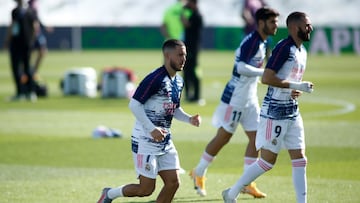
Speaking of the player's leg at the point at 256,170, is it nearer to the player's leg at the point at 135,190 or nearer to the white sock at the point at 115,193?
the player's leg at the point at 135,190

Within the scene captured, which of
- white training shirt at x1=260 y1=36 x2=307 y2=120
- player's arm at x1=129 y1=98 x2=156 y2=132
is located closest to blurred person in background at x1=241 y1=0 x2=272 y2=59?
white training shirt at x1=260 y1=36 x2=307 y2=120

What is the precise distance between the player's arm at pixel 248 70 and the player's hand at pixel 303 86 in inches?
46.5

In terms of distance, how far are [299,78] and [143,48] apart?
150 ft

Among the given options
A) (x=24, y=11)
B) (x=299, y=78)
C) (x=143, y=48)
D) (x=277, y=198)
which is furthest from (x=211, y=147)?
(x=143, y=48)

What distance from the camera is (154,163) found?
1024 cm

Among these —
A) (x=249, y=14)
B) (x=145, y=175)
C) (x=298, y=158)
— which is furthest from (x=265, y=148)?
(x=249, y=14)

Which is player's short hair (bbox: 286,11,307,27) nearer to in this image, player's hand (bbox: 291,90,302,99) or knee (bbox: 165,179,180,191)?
player's hand (bbox: 291,90,302,99)

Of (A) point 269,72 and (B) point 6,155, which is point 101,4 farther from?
(A) point 269,72

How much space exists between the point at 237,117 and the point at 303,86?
2.40m

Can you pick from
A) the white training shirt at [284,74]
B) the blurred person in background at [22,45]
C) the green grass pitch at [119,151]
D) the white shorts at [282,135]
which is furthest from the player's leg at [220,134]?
the blurred person in background at [22,45]

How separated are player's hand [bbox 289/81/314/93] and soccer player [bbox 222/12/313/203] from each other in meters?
0.01

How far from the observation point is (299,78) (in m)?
10.8

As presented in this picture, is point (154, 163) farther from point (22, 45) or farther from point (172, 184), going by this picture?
point (22, 45)

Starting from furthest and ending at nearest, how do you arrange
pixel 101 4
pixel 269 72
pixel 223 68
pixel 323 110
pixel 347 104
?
pixel 101 4 < pixel 223 68 < pixel 347 104 < pixel 323 110 < pixel 269 72
